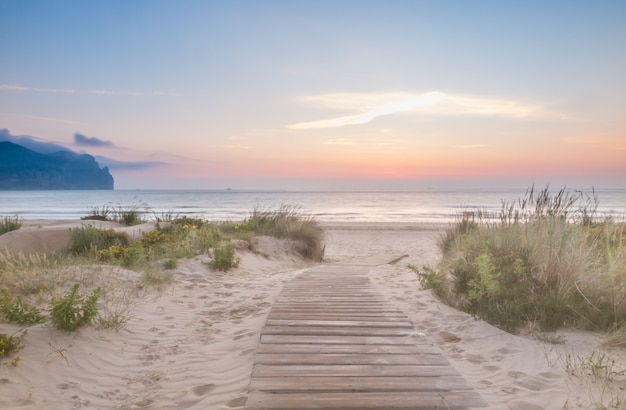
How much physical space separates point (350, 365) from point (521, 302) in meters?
2.80

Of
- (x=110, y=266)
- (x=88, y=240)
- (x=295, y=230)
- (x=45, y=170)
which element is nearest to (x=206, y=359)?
(x=110, y=266)

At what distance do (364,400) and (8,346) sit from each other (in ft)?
10.9

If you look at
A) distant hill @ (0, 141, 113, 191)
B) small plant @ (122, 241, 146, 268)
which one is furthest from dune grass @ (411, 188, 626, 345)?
distant hill @ (0, 141, 113, 191)

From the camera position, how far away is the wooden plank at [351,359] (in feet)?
12.1

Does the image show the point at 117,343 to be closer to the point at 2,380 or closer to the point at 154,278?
the point at 2,380

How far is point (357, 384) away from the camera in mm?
3236

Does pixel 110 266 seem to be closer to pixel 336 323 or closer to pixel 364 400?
pixel 336 323

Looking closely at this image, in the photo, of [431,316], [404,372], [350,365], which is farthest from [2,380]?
[431,316]

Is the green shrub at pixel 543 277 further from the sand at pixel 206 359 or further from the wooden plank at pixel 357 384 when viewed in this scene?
the wooden plank at pixel 357 384

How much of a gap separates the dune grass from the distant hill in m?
175

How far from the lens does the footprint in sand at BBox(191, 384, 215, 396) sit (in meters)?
3.39

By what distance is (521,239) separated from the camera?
5.95m

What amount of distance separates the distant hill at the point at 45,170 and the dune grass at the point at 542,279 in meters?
175

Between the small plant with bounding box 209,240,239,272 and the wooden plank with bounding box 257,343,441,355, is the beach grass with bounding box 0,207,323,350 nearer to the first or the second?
the small plant with bounding box 209,240,239,272
